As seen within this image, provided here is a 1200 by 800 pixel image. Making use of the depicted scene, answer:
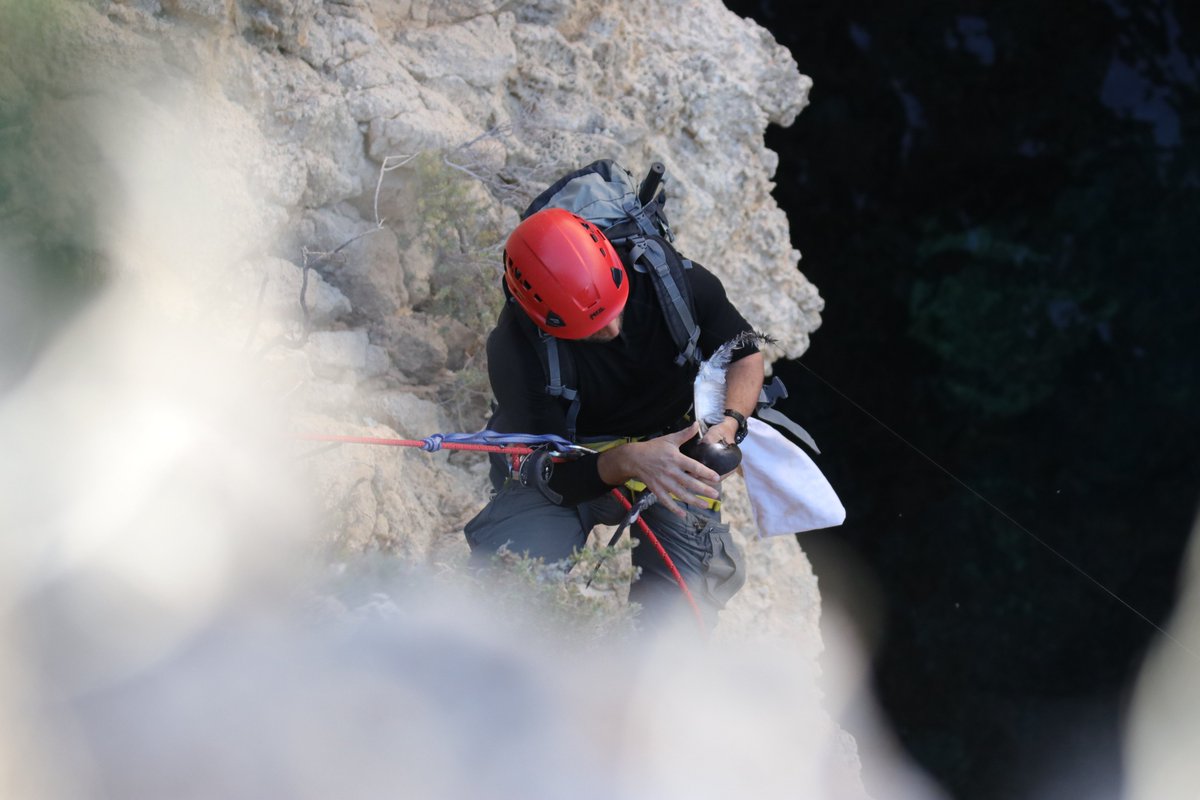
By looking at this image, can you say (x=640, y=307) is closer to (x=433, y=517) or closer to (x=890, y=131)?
(x=433, y=517)

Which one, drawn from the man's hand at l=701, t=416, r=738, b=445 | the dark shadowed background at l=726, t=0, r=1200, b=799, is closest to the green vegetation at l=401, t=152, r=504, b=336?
the man's hand at l=701, t=416, r=738, b=445

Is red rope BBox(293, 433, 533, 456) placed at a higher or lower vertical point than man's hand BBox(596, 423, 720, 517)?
lower

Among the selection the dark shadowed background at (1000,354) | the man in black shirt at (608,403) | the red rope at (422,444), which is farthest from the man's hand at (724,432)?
the dark shadowed background at (1000,354)

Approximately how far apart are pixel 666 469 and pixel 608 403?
0.45 metres

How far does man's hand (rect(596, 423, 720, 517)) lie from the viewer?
2.41 meters

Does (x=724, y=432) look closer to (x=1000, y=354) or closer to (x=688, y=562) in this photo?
(x=688, y=562)

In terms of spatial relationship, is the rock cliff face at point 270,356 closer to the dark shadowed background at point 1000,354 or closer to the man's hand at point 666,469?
the man's hand at point 666,469

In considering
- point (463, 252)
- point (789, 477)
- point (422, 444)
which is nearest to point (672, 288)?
point (789, 477)

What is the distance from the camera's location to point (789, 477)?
290cm

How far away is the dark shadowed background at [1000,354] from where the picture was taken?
601 centimetres

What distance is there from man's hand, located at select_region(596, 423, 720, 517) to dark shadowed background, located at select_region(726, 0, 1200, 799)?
12.4 ft

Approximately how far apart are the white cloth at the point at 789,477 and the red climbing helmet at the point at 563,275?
24.5 inches

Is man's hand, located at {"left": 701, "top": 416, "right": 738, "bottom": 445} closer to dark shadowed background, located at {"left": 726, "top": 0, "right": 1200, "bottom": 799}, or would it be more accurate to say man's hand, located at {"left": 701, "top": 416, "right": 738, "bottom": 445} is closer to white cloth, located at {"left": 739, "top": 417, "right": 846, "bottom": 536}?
white cloth, located at {"left": 739, "top": 417, "right": 846, "bottom": 536}

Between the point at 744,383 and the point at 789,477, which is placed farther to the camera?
the point at 789,477
